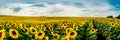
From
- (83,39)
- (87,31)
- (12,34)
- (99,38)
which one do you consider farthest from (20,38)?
(99,38)

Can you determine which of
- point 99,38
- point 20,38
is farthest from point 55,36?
point 99,38

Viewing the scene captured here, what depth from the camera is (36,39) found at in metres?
8.95

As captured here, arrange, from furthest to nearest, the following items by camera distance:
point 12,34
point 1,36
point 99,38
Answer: point 99,38 → point 12,34 → point 1,36

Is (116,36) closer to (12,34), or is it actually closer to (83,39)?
(83,39)

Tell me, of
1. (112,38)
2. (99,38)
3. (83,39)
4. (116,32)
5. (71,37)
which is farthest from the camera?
(99,38)

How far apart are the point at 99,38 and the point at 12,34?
20.4 ft

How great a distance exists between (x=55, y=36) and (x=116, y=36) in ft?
10.5

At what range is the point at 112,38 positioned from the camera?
39.0 ft

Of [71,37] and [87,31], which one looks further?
[87,31]

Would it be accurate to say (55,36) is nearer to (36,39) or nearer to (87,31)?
(36,39)

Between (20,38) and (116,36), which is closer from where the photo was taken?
(20,38)

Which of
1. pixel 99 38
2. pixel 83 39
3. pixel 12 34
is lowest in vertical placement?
pixel 99 38

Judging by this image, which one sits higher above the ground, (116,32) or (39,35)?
(39,35)

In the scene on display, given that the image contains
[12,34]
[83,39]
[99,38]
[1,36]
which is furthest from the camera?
[99,38]
